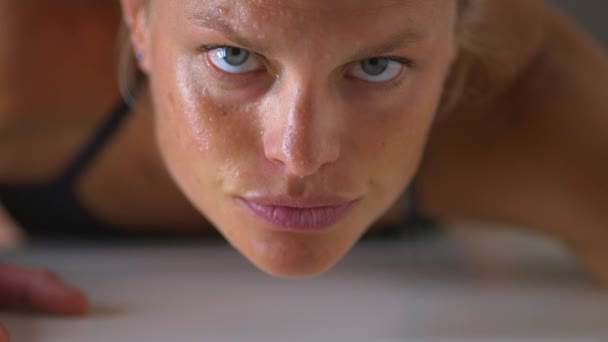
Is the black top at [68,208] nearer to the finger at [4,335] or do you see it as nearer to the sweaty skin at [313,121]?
the sweaty skin at [313,121]

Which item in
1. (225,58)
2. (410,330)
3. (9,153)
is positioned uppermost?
(9,153)

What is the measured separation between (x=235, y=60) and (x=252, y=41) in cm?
3

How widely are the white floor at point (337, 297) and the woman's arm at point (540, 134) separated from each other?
0.23 feet

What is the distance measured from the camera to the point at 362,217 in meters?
0.63

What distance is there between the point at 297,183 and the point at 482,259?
1.38 feet

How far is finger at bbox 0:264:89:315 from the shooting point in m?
0.70

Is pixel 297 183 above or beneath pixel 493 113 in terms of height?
beneath

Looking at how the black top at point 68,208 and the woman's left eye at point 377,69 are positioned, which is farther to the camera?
the black top at point 68,208

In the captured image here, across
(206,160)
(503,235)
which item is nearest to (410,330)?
(206,160)

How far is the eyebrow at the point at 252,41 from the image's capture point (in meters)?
0.55

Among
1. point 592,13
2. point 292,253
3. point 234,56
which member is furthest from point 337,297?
point 592,13

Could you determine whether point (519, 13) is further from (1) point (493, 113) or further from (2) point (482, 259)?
(2) point (482, 259)

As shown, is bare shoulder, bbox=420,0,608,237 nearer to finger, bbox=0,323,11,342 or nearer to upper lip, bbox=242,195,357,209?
upper lip, bbox=242,195,357,209

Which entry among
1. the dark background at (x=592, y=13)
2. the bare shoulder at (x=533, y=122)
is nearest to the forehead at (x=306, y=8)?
the bare shoulder at (x=533, y=122)
